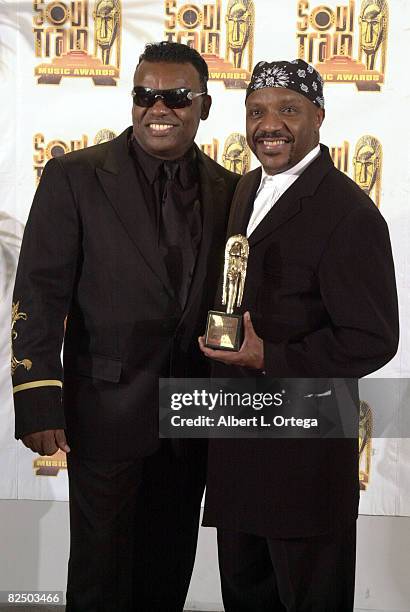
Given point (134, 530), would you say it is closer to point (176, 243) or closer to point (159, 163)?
point (176, 243)

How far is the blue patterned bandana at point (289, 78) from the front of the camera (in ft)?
5.67

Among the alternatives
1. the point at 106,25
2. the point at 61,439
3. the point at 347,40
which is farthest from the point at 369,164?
the point at 61,439

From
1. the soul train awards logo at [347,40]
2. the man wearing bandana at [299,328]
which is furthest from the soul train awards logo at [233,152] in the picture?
the man wearing bandana at [299,328]

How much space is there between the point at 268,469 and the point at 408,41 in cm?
135

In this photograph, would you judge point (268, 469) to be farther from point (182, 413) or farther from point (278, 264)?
point (278, 264)

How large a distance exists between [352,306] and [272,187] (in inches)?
12.1

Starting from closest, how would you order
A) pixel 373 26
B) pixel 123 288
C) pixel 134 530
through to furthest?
pixel 123 288
pixel 134 530
pixel 373 26

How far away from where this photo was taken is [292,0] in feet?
8.27

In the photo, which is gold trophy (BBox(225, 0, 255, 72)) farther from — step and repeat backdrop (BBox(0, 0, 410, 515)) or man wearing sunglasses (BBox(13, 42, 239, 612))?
man wearing sunglasses (BBox(13, 42, 239, 612))

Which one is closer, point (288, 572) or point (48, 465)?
point (288, 572)

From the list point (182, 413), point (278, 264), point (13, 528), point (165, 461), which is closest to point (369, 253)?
point (278, 264)

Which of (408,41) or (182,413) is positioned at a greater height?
(408,41)

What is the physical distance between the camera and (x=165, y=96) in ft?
6.16

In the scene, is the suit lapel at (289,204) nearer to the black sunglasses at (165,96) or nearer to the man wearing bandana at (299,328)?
the man wearing bandana at (299,328)
